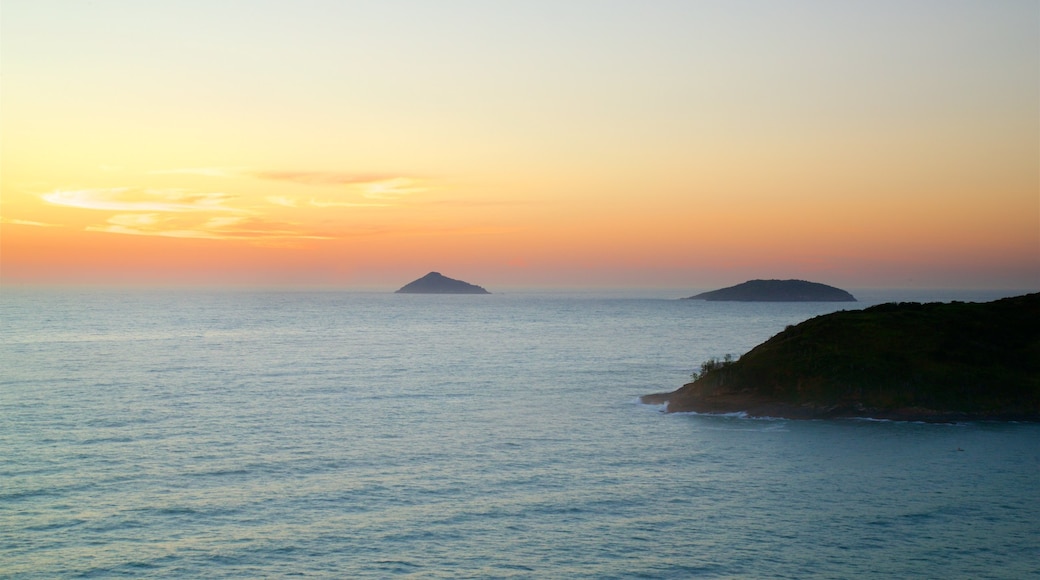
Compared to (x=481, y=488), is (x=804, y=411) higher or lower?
higher

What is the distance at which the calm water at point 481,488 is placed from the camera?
36000 millimetres

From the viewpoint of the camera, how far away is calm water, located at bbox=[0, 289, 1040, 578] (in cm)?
3600

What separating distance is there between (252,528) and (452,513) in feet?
33.8

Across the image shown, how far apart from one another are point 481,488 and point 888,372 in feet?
159

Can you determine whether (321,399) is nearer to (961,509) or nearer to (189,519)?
(189,519)

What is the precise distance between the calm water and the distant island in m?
3.90

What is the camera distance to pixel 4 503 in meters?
43.8

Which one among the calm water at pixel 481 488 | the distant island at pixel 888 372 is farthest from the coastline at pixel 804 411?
the calm water at pixel 481 488

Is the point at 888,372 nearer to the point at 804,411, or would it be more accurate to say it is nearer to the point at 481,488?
the point at 804,411

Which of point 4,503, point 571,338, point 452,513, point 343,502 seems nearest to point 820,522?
point 452,513

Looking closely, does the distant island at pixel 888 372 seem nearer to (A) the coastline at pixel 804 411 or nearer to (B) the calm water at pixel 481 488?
(A) the coastline at pixel 804 411

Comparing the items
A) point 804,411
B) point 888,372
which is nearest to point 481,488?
point 804,411

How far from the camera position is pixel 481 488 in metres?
48.0

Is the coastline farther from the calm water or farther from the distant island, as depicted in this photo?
the calm water
